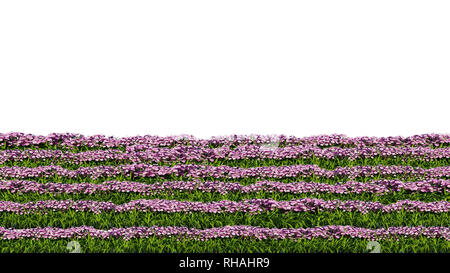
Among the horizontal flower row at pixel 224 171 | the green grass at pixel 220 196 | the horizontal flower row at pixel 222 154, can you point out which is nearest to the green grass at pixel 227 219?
the green grass at pixel 220 196

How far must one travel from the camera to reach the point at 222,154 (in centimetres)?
1547

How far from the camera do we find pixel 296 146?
52.1 feet

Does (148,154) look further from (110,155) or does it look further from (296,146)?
(296,146)

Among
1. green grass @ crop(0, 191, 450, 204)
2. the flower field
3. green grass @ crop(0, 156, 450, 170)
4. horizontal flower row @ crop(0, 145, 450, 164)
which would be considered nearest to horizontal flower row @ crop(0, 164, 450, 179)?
the flower field

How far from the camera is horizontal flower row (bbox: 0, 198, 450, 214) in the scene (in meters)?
13.4

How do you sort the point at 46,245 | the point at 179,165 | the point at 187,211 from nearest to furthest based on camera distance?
the point at 46,245, the point at 187,211, the point at 179,165

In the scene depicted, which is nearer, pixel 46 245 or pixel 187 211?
pixel 46 245

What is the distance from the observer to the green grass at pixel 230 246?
11867mm

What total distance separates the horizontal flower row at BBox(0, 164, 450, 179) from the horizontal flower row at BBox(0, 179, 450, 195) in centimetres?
40

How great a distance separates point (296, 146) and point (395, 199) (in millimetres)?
2898

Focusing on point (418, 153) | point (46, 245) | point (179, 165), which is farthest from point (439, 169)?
point (46, 245)

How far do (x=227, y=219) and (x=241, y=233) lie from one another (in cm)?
83

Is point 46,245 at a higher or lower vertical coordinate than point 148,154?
lower
